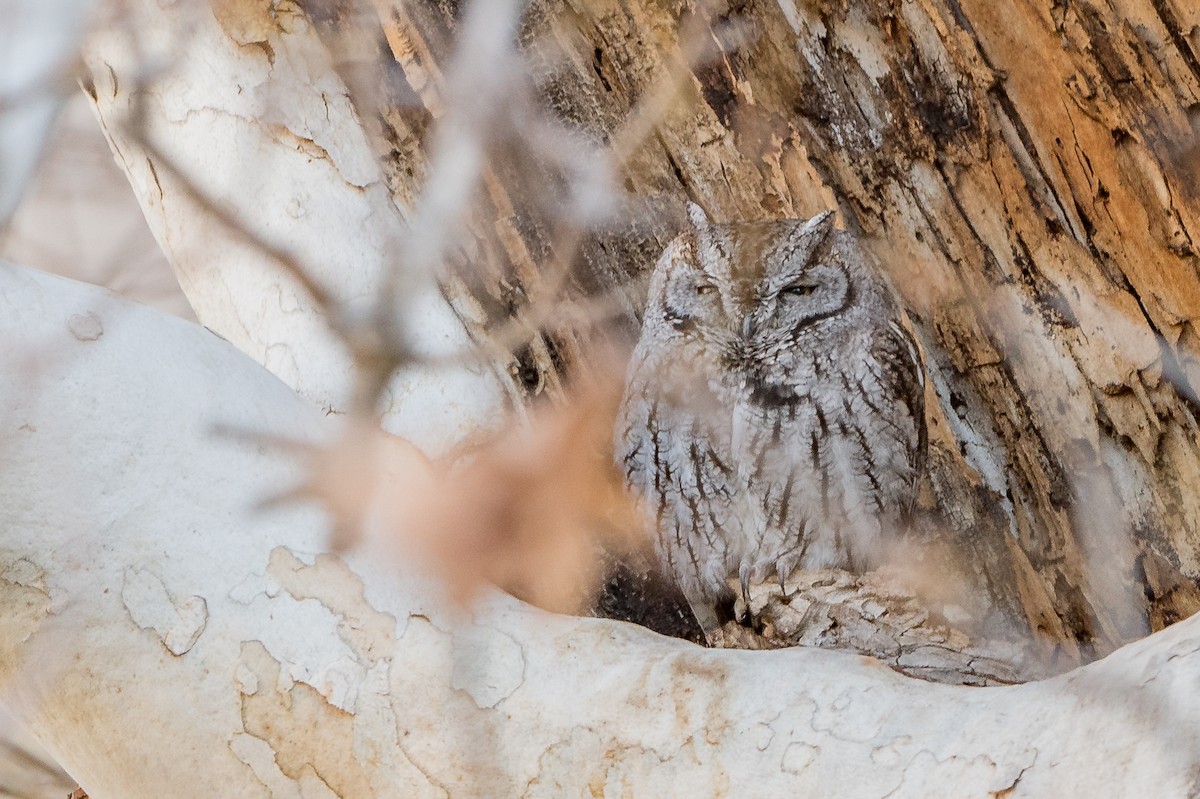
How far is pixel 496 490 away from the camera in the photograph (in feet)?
5.82

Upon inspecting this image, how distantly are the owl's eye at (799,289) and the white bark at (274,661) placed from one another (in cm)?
105

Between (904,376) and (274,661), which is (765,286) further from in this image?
(274,661)

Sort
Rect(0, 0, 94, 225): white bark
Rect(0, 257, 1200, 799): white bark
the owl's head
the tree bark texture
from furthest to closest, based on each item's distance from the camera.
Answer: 1. the owl's head
2. the tree bark texture
3. Rect(0, 0, 94, 225): white bark
4. Rect(0, 257, 1200, 799): white bark

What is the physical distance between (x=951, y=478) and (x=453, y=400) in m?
1.19

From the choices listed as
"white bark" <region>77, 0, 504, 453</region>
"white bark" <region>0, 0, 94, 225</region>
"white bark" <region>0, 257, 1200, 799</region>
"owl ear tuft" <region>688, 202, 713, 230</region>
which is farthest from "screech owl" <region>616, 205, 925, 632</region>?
"white bark" <region>0, 0, 94, 225</region>

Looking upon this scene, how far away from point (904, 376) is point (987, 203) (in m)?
0.39

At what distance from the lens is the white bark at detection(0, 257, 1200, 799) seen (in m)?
1.25

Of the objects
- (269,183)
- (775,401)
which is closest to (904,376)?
(775,401)

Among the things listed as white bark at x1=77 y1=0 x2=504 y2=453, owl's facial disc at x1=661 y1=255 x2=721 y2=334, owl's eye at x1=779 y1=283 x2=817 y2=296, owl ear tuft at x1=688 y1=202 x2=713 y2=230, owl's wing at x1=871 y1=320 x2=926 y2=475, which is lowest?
owl's wing at x1=871 y1=320 x2=926 y2=475

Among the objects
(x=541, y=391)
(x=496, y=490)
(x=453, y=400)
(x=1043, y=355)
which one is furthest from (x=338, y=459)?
(x=1043, y=355)

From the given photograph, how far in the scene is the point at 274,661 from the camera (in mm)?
1361

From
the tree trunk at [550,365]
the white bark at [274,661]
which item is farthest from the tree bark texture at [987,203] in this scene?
the white bark at [274,661]

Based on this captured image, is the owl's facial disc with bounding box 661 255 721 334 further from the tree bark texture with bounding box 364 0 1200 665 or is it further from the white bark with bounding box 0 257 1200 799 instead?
the white bark with bounding box 0 257 1200 799

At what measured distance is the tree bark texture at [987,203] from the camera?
1.95m
